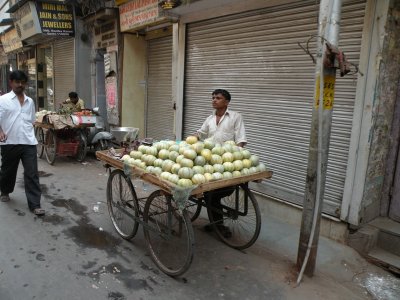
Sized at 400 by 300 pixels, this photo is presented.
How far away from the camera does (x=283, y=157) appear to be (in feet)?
15.9

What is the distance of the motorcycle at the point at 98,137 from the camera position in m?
8.25

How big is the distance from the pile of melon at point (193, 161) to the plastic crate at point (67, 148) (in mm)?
4601

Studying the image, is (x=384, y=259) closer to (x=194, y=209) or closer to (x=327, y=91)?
(x=327, y=91)

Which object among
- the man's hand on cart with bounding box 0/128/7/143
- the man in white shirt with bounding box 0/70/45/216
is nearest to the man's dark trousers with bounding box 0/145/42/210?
the man in white shirt with bounding box 0/70/45/216

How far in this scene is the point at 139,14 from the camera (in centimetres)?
783

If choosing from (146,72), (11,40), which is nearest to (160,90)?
(146,72)

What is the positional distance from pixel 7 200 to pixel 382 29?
5428mm

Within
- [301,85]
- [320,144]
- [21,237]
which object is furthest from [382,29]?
[21,237]

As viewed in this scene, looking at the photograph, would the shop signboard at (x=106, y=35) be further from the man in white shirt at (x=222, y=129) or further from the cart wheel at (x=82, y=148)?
the man in white shirt at (x=222, y=129)

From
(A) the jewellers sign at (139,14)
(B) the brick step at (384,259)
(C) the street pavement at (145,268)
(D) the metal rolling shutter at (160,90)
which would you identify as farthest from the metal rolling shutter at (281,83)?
(D) the metal rolling shutter at (160,90)

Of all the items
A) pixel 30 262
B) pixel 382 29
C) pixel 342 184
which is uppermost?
pixel 382 29

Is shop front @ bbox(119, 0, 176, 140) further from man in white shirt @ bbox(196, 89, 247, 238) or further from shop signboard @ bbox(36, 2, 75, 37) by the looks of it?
man in white shirt @ bbox(196, 89, 247, 238)

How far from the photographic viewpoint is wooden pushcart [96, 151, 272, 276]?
315cm

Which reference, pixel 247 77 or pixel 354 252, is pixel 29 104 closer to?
pixel 247 77
